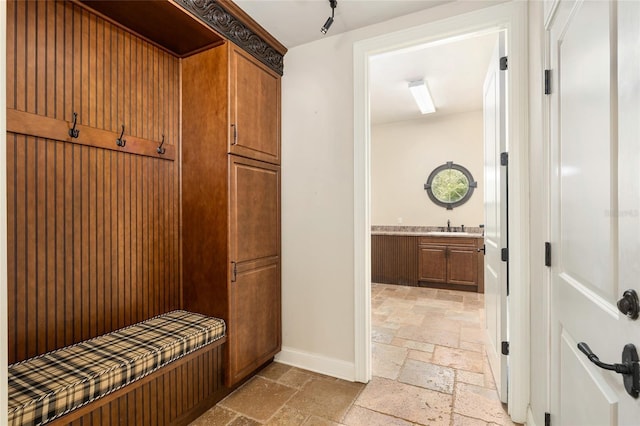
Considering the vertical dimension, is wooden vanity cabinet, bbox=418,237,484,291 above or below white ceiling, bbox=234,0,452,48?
below

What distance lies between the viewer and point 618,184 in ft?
2.75

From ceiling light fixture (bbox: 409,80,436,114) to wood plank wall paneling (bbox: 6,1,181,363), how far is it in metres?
2.83

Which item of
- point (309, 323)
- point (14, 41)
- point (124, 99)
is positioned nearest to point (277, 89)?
point (124, 99)

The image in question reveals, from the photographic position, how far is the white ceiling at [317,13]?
2.08 meters

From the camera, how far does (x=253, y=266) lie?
2305 mm

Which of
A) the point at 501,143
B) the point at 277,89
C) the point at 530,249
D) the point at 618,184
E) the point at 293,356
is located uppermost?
the point at 277,89

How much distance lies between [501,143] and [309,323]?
197 centimetres

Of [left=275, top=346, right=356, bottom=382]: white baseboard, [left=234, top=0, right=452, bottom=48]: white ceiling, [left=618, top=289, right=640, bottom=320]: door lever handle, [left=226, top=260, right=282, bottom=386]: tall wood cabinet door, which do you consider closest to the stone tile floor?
[left=275, top=346, right=356, bottom=382]: white baseboard

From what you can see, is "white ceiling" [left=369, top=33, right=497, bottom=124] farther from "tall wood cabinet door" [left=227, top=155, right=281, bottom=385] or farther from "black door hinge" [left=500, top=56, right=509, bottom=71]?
"tall wood cabinet door" [left=227, top=155, right=281, bottom=385]

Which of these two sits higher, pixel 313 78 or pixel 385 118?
pixel 385 118

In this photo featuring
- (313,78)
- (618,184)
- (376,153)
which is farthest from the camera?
(376,153)

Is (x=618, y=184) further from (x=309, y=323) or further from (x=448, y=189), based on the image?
(x=448, y=189)

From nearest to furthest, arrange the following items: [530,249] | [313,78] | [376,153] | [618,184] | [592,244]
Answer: [618,184] → [592,244] → [530,249] → [313,78] → [376,153]

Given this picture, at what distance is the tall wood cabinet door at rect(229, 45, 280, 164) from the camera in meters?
2.13
